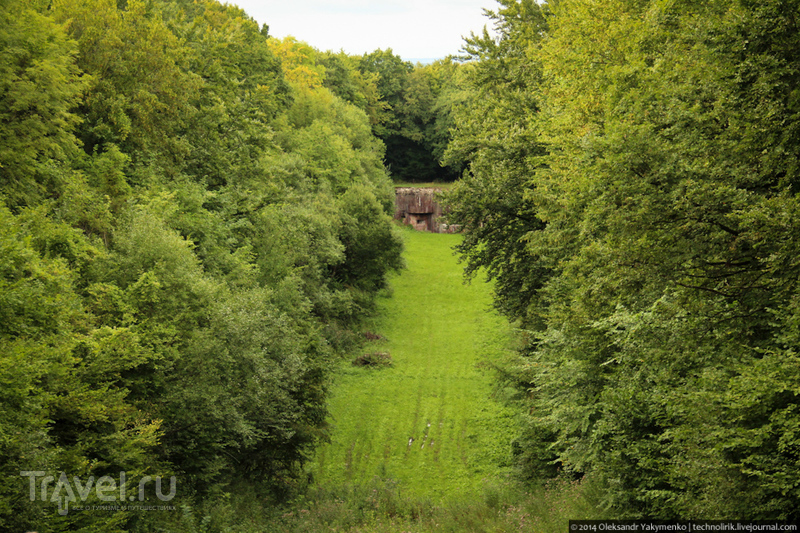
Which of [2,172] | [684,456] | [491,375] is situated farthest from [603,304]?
[491,375]

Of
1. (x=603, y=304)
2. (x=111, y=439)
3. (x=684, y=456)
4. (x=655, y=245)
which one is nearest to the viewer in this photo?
(x=684, y=456)

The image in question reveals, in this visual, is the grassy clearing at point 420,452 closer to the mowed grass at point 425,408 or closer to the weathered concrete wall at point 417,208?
the mowed grass at point 425,408

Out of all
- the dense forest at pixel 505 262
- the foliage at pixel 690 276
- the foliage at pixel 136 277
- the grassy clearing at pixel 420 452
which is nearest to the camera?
the foliage at pixel 690 276

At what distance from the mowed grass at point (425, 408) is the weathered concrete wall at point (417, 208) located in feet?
73.0

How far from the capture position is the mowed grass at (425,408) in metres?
24.6

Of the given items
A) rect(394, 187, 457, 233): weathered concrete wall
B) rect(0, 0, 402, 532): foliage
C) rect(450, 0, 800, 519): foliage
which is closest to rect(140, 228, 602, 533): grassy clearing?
rect(0, 0, 402, 532): foliage

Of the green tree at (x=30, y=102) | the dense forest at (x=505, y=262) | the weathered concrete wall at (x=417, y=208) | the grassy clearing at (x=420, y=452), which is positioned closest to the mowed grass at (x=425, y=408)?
the grassy clearing at (x=420, y=452)

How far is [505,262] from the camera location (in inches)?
1000

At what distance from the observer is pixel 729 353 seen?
959cm

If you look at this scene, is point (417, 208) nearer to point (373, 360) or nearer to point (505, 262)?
point (373, 360)

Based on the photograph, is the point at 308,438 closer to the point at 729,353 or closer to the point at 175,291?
the point at 175,291

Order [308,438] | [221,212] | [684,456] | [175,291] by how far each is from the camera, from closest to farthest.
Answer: [684,456] < [175,291] < [308,438] < [221,212]

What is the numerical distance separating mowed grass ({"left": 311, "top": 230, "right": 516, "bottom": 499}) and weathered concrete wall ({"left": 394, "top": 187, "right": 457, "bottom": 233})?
73.0 ft

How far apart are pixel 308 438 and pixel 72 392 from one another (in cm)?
980
